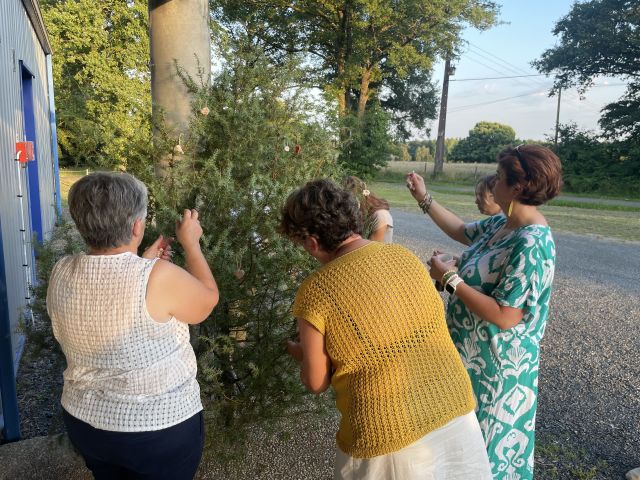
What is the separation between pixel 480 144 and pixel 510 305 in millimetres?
59232

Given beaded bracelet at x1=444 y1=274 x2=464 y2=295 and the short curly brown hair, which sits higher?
the short curly brown hair

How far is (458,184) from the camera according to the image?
109 ft

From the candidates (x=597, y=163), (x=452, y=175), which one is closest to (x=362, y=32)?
(x=452, y=175)

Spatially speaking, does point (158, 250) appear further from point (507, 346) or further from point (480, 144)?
point (480, 144)

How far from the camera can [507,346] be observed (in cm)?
221

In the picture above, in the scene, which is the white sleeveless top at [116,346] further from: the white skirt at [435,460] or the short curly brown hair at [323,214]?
the white skirt at [435,460]

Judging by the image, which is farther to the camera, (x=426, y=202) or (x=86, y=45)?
Result: (x=86, y=45)

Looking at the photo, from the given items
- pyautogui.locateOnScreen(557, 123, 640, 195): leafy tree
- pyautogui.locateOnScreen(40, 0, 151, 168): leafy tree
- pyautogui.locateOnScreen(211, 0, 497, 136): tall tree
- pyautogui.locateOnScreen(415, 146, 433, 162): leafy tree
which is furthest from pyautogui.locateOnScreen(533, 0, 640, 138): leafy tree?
pyautogui.locateOnScreen(415, 146, 433, 162): leafy tree

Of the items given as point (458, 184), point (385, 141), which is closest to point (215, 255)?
point (385, 141)

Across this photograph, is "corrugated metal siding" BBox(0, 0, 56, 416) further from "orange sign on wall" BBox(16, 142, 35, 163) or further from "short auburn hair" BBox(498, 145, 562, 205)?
"short auburn hair" BBox(498, 145, 562, 205)

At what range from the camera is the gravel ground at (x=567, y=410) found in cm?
314

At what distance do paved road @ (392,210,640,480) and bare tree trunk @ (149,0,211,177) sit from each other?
332 centimetres

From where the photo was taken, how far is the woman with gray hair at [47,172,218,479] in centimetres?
159

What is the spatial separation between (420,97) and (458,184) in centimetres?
786
